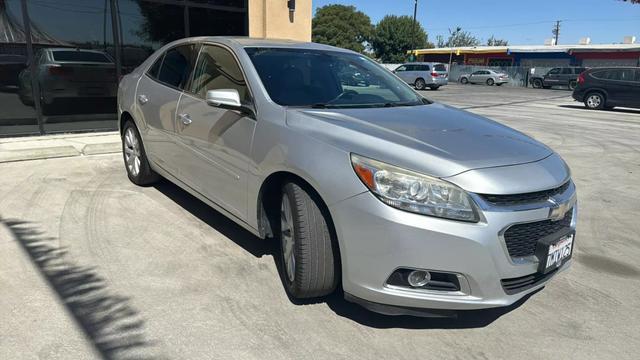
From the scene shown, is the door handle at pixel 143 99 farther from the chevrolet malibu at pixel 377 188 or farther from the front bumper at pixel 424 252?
the front bumper at pixel 424 252

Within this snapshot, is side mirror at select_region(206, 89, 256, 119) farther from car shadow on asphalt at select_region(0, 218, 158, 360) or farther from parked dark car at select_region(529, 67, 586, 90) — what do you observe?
parked dark car at select_region(529, 67, 586, 90)

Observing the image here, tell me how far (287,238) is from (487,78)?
133ft

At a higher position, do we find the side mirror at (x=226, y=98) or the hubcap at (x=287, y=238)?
the side mirror at (x=226, y=98)

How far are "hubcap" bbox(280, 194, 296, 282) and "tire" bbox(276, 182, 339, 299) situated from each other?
0.01 metres

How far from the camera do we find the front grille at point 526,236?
8.06 feet

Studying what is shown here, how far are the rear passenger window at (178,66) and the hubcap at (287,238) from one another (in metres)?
1.79

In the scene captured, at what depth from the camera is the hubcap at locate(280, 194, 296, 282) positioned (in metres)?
2.91

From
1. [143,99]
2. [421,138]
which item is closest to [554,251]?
[421,138]

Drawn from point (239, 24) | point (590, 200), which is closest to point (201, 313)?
point (590, 200)

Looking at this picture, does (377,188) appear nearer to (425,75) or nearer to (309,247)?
(309,247)

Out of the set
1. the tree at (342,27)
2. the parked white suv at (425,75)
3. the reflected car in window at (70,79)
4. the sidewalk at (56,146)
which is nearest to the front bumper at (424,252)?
the sidewalk at (56,146)

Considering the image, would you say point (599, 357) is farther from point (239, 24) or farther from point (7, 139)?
point (239, 24)

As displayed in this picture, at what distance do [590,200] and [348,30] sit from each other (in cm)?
6566

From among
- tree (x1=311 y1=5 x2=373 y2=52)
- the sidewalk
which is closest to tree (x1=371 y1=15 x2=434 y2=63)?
tree (x1=311 y1=5 x2=373 y2=52)
